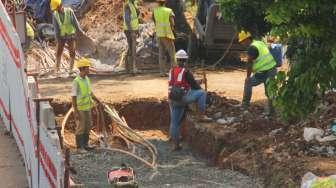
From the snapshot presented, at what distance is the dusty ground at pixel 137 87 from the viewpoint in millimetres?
17453

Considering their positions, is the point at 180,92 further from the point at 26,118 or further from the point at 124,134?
the point at 26,118

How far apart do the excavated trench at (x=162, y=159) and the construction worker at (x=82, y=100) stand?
0.45m

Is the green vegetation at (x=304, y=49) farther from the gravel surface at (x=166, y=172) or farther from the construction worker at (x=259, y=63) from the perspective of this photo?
the construction worker at (x=259, y=63)

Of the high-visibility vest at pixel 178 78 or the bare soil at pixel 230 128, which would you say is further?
the high-visibility vest at pixel 178 78

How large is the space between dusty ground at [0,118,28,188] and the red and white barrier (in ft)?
0.68

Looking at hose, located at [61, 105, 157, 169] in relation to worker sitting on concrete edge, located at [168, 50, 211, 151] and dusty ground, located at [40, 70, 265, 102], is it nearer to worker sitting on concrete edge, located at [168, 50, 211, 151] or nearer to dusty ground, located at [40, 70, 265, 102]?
worker sitting on concrete edge, located at [168, 50, 211, 151]

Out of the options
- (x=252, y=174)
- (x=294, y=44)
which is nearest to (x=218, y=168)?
(x=252, y=174)

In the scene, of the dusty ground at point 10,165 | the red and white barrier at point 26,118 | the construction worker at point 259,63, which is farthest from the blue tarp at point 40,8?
the construction worker at point 259,63

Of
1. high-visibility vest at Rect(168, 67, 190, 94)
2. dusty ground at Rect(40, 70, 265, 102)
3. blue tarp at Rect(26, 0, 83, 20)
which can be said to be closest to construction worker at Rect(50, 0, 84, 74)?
dusty ground at Rect(40, 70, 265, 102)

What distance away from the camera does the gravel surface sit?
42.1ft

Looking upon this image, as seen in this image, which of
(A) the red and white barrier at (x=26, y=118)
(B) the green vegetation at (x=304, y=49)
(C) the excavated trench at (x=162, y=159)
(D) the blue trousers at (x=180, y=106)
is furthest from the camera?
(D) the blue trousers at (x=180, y=106)

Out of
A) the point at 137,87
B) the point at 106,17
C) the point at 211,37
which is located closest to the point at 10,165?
the point at 137,87

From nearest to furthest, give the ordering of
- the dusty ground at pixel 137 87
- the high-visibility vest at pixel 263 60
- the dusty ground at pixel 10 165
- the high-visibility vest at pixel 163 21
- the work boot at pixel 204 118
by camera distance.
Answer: the dusty ground at pixel 10 165, the high-visibility vest at pixel 263 60, the work boot at pixel 204 118, the dusty ground at pixel 137 87, the high-visibility vest at pixel 163 21

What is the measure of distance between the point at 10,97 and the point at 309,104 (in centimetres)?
719
